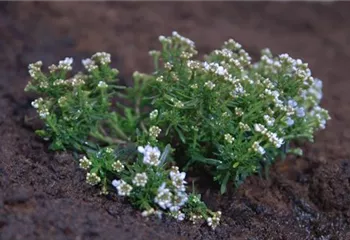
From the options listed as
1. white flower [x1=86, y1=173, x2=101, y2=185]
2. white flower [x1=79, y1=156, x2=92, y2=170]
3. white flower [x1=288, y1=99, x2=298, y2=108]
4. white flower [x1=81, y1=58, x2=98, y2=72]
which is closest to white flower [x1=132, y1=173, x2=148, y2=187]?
white flower [x1=86, y1=173, x2=101, y2=185]

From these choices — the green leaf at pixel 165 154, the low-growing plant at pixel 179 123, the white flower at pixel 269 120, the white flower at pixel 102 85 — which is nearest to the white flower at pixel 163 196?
the low-growing plant at pixel 179 123

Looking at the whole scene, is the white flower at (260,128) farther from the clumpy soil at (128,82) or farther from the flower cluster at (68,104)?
the flower cluster at (68,104)

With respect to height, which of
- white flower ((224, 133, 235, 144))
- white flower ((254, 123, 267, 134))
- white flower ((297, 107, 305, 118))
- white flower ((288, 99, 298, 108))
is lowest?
white flower ((224, 133, 235, 144))

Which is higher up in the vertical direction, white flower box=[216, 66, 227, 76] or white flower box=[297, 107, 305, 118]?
white flower box=[297, 107, 305, 118]

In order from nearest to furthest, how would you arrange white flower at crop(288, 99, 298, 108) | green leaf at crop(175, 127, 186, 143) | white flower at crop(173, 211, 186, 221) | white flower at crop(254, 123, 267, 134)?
white flower at crop(173, 211, 186, 221), white flower at crop(254, 123, 267, 134), green leaf at crop(175, 127, 186, 143), white flower at crop(288, 99, 298, 108)

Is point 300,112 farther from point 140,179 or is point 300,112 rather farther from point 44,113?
point 44,113

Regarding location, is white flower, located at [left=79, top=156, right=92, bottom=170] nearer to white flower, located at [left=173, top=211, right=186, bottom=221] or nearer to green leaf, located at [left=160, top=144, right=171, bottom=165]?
green leaf, located at [left=160, top=144, right=171, bottom=165]
